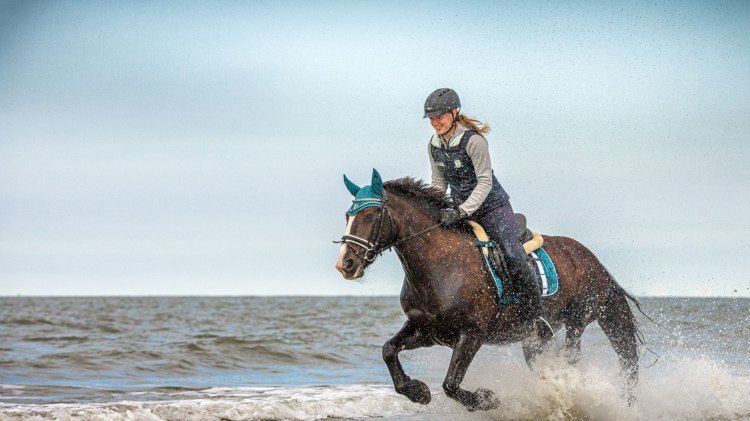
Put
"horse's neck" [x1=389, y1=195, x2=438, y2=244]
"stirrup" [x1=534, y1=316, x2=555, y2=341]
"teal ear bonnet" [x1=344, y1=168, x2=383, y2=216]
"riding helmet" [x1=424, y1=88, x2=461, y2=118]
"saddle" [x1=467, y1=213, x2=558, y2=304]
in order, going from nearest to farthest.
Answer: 1. "teal ear bonnet" [x1=344, y1=168, x2=383, y2=216]
2. "horse's neck" [x1=389, y1=195, x2=438, y2=244]
3. "riding helmet" [x1=424, y1=88, x2=461, y2=118]
4. "saddle" [x1=467, y1=213, x2=558, y2=304]
5. "stirrup" [x1=534, y1=316, x2=555, y2=341]

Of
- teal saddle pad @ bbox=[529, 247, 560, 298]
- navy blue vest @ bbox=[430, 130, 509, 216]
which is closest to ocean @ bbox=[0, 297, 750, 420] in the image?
teal saddle pad @ bbox=[529, 247, 560, 298]

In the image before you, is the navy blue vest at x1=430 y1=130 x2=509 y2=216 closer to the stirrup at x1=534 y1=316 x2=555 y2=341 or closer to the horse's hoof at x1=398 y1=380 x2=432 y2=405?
the stirrup at x1=534 y1=316 x2=555 y2=341

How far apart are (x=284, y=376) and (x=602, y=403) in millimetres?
9033

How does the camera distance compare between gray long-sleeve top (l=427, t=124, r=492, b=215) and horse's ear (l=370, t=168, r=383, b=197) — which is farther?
gray long-sleeve top (l=427, t=124, r=492, b=215)

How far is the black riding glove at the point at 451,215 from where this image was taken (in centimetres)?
807

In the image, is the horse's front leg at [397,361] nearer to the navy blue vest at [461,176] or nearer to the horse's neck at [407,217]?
the horse's neck at [407,217]

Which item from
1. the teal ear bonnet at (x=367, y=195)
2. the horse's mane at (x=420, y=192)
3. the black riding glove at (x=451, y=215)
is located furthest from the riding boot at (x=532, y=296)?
the teal ear bonnet at (x=367, y=195)

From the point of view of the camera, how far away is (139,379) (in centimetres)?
1655

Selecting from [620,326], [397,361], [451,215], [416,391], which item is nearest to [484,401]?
[416,391]

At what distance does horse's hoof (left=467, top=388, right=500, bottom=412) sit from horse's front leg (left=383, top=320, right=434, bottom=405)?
1.60 feet

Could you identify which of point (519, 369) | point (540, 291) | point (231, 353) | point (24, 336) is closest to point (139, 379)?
point (231, 353)

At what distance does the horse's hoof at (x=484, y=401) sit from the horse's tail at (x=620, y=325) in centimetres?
227

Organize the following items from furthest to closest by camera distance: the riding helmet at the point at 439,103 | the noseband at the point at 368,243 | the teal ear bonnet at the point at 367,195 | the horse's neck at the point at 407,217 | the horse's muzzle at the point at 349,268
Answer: the riding helmet at the point at 439,103
the horse's neck at the point at 407,217
the teal ear bonnet at the point at 367,195
the noseband at the point at 368,243
the horse's muzzle at the point at 349,268

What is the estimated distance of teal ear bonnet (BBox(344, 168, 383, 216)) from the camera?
7559 mm
